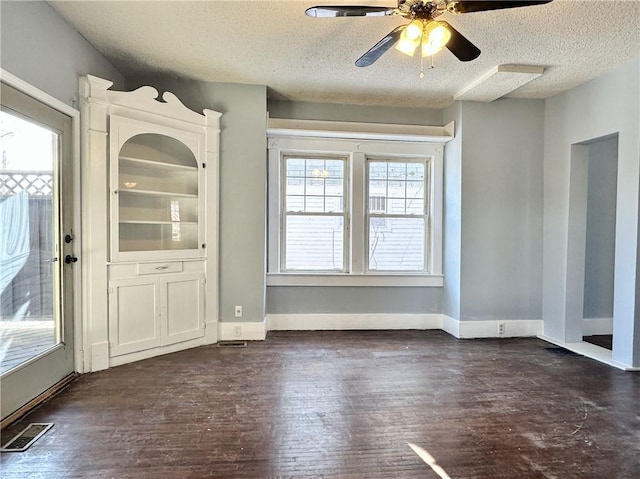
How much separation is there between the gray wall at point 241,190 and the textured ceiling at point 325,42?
0.22 metres

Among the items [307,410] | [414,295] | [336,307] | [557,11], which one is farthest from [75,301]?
[557,11]

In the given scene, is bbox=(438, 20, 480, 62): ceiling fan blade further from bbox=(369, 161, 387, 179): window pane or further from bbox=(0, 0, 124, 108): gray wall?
bbox=(0, 0, 124, 108): gray wall

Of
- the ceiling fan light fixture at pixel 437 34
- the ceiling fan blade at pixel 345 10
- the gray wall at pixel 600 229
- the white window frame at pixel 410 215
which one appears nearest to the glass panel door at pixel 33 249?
the ceiling fan blade at pixel 345 10

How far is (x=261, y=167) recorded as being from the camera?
154 inches

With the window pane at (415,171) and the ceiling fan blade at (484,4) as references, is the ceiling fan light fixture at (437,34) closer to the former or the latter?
the ceiling fan blade at (484,4)

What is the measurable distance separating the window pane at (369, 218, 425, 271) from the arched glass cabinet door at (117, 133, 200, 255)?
6.88 feet

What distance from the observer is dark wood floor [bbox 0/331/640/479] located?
1.86 meters

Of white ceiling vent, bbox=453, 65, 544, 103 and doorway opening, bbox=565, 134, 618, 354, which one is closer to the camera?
white ceiling vent, bbox=453, 65, 544, 103

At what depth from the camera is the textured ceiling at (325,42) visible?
2.52 metres

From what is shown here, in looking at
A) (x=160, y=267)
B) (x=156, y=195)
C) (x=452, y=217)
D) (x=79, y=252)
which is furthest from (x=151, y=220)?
(x=452, y=217)

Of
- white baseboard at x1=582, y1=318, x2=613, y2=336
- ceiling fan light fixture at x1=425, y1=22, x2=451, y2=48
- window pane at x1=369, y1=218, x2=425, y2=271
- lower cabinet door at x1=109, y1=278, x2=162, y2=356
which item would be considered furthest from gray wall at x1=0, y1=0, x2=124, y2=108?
white baseboard at x1=582, y1=318, x2=613, y2=336

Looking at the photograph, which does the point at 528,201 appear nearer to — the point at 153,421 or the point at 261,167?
the point at 261,167

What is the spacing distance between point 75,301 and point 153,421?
1.29m

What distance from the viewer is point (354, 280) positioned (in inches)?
173
